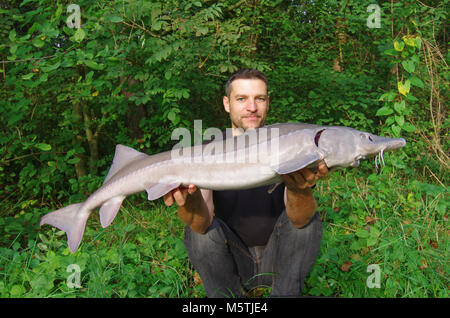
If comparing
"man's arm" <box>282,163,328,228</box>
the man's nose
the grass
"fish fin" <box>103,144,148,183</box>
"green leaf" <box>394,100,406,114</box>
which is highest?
"green leaf" <box>394,100,406,114</box>

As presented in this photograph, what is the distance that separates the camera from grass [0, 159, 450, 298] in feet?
8.09

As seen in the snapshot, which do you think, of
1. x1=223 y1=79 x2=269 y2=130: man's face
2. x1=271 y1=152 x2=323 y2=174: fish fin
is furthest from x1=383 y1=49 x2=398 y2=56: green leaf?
x1=271 y1=152 x2=323 y2=174: fish fin

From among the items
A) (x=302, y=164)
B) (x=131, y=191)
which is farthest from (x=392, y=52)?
(x=131, y=191)

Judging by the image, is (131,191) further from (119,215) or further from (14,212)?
(14,212)

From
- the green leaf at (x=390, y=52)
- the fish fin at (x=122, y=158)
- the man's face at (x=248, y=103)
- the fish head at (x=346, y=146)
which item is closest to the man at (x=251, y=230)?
the man's face at (x=248, y=103)

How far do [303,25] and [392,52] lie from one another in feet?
9.89

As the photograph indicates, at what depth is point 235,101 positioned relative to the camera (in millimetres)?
2803

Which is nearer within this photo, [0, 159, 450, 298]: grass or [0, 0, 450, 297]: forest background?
[0, 159, 450, 298]: grass

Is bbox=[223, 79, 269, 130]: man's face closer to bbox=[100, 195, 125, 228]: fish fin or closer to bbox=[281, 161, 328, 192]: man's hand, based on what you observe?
bbox=[281, 161, 328, 192]: man's hand

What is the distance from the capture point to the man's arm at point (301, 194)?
1.90 m

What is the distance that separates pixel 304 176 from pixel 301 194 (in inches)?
8.5

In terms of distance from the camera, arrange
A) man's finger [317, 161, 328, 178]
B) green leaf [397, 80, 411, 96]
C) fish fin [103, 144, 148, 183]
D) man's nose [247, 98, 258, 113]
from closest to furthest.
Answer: man's finger [317, 161, 328, 178] < fish fin [103, 144, 148, 183] < man's nose [247, 98, 258, 113] < green leaf [397, 80, 411, 96]

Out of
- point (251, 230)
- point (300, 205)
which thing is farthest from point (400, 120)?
point (251, 230)

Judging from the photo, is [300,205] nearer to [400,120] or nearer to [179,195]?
[179,195]
